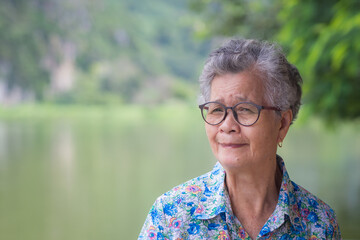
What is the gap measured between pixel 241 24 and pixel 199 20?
1.84ft

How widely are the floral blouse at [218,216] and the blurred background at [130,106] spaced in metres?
1.45

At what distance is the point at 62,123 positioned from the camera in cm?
1814

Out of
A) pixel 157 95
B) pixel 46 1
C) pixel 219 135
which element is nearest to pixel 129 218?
pixel 219 135

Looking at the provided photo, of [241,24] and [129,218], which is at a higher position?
[241,24]

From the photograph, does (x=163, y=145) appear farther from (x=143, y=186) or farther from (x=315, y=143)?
(x=143, y=186)

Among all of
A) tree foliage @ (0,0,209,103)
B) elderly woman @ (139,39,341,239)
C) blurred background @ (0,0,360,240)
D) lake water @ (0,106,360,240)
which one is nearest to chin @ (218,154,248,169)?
elderly woman @ (139,39,341,239)

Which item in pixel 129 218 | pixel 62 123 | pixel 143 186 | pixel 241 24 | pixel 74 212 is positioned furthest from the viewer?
pixel 62 123

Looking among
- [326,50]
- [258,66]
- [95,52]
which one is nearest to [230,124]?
[258,66]

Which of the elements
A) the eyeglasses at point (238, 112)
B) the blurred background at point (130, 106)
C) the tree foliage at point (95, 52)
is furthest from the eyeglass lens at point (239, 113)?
the tree foliage at point (95, 52)

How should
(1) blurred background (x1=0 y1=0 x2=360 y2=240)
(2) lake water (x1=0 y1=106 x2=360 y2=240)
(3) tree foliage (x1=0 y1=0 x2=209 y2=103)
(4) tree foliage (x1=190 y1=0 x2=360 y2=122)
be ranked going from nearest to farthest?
(4) tree foliage (x1=190 y1=0 x2=360 y2=122), (1) blurred background (x1=0 y1=0 x2=360 y2=240), (2) lake water (x1=0 y1=106 x2=360 y2=240), (3) tree foliage (x1=0 y1=0 x2=209 y2=103)

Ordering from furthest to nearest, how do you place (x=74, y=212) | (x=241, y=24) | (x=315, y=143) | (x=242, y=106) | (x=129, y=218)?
(x=315, y=143), (x=74, y=212), (x=129, y=218), (x=241, y=24), (x=242, y=106)

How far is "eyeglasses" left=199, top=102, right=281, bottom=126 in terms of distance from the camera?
3.39 ft

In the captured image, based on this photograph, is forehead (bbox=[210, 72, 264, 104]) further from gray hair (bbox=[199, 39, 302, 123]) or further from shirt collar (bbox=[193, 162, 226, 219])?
shirt collar (bbox=[193, 162, 226, 219])

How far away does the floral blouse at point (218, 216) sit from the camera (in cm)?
101
